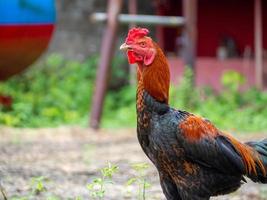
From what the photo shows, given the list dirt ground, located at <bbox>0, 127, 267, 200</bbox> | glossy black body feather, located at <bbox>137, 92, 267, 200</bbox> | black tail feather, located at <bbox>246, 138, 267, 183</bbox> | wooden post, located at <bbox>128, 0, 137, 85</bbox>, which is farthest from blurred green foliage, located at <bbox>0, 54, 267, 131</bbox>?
glossy black body feather, located at <bbox>137, 92, 267, 200</bbox>

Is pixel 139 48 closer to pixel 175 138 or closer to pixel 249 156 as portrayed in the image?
pixel 175 138

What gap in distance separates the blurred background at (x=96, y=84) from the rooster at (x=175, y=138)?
124cm

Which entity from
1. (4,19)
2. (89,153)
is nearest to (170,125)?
(4,19)

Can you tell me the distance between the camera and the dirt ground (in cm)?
643

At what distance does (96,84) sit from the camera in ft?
39.7

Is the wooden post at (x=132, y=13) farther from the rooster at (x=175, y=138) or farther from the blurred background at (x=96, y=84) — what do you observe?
the rooster at (x=175, y=138)

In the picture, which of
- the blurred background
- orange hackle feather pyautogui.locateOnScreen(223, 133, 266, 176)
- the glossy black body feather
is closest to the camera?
the glossy black body feather

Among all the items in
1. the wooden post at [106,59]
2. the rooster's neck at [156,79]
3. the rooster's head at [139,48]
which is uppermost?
the rooster's head at [139,48]

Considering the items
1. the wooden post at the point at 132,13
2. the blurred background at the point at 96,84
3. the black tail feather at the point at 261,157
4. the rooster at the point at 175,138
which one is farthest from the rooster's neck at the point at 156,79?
the wooden post at the point at 132,13

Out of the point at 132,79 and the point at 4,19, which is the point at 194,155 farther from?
the point at 132,79

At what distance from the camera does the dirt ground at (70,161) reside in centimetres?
643

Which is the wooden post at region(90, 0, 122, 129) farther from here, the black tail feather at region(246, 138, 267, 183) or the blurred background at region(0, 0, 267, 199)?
the black tail feather at region(246, 138, 267, 183)

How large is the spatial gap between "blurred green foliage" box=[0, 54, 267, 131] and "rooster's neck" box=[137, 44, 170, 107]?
7841 mm

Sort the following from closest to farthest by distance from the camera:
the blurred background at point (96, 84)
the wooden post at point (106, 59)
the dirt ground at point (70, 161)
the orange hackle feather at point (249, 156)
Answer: the orange hackle feather at point (249, 156), the dirt ground at point (70, 161), the blurred background at point (96, 84), the wooden post at point (106, 59)
